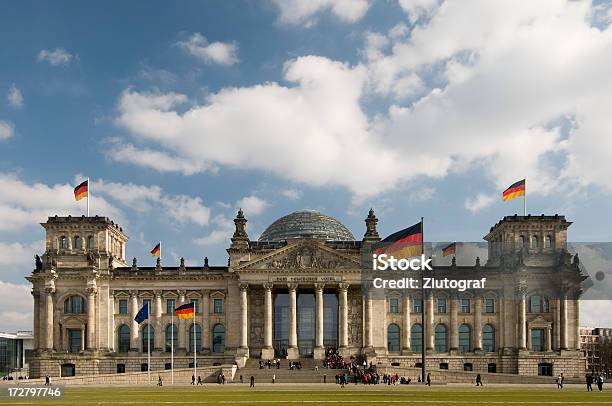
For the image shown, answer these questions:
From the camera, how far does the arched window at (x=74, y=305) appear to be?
11988cm

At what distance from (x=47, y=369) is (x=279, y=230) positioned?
134ft

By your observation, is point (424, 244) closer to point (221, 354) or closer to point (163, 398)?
point (163, 398)

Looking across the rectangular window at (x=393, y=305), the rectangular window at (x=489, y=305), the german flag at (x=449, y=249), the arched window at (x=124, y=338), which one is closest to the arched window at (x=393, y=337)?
the rectangular window at (x=393, y=305)

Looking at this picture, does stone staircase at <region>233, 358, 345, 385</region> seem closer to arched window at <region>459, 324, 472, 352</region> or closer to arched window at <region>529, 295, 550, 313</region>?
arched window at <region>459, 324, 472, 352</region>

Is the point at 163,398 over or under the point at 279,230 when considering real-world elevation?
under

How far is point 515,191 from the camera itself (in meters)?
111

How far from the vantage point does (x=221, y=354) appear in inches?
4724

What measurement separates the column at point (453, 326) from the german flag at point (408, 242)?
125ft

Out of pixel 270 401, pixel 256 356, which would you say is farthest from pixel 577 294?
pixel 270 401

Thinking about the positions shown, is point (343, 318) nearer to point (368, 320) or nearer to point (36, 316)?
point (368, 320)

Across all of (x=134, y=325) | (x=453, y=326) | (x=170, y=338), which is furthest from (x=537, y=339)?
(x=134, y=325)

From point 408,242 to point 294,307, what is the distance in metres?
36.8

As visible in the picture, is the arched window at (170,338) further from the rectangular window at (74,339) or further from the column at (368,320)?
the column at (368,320)

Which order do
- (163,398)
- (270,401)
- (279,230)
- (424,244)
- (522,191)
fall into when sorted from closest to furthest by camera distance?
(270,401)
(163,398)
(424,244)
(522,191)
(279,230)
